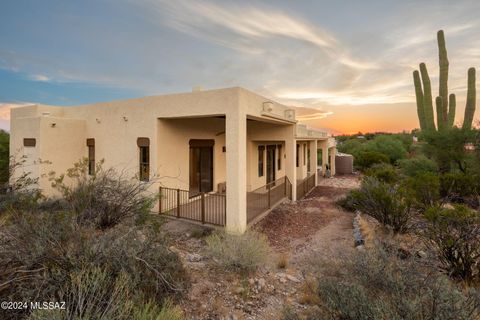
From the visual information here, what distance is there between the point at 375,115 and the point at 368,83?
34.0 feet

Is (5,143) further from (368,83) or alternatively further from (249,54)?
(368,83)

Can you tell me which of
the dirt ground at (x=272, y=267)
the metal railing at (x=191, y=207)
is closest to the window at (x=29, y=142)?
the metal railing at (x=191, y=207)

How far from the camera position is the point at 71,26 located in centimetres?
1102

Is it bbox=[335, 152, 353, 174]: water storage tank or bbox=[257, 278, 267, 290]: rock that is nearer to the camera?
bbox=[257, 278, 267, 290]: rock

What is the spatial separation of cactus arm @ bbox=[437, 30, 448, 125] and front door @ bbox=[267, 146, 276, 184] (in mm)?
11546

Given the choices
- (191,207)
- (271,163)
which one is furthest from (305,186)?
(191,207)

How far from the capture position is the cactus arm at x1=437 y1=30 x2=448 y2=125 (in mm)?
14516

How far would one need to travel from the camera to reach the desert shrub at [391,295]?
7.97 ft

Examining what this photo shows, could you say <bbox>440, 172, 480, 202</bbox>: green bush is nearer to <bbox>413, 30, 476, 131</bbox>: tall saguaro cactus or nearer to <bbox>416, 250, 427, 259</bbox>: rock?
<bbox>413, 30, 476, 131</bbox>: tall saguaro cactus

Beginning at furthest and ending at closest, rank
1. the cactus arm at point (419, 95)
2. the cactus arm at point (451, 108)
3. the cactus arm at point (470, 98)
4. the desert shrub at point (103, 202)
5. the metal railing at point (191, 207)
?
1. the cactus arm at point (419, 95)
2. the cactus arm at point (451, 108)
3. the cactus arm at point (470, 98)
4. the metal railing at point (191, 207)
5. the desert shrub at point (103, 202)

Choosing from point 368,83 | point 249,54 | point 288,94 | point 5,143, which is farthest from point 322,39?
point 5,143

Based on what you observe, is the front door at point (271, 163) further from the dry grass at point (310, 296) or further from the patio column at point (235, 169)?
the dry grass at point (310, 296)

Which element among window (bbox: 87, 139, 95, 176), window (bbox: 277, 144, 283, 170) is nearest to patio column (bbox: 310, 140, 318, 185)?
window (bbox: 277, 144, 283, 170)

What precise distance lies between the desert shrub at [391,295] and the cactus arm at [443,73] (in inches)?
664
